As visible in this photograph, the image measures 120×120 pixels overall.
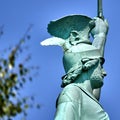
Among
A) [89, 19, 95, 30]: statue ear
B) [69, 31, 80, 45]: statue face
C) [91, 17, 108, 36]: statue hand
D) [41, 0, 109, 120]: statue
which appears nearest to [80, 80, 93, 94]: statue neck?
[41, 0, 109, 120]: statue

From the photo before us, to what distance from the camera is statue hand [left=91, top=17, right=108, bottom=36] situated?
1455cm

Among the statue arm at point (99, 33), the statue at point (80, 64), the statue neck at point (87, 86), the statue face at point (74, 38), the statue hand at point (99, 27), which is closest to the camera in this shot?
the statue at point (80, 64)

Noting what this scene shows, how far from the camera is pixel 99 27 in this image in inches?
576

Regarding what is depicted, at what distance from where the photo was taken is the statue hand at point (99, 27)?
14547 millimetres

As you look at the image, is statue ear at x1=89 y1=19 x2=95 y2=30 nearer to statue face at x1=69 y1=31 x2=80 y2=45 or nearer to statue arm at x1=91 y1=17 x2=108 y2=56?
statue arm at x1=91 y1=17 x2=108 y2=56

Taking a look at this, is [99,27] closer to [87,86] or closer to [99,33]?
[99,33]

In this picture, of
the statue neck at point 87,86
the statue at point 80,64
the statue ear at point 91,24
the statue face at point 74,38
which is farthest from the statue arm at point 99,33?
the statue neck at point 87,86

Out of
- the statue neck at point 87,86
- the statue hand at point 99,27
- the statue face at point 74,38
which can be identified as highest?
the statue hand at point 99,27

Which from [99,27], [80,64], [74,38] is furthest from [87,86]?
[99,27]

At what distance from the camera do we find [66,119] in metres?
12.8

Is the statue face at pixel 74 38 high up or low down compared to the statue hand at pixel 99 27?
down

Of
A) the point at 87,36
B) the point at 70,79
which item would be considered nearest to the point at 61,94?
the point at 70,79

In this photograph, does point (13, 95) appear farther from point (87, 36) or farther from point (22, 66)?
point (87, 36)

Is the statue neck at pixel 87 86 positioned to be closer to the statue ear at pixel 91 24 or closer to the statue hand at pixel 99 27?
the statue ear at pixel 91 24
